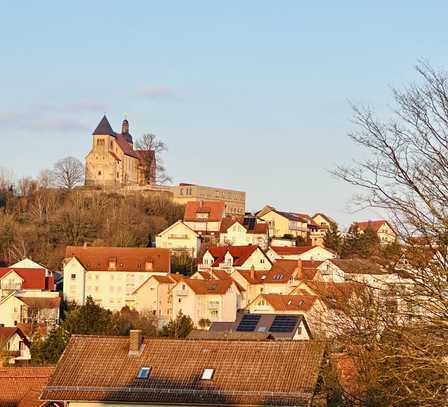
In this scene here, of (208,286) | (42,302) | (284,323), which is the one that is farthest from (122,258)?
(284,323)

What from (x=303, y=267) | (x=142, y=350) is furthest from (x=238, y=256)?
(x=142, y=350)

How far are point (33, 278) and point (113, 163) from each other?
45876mm

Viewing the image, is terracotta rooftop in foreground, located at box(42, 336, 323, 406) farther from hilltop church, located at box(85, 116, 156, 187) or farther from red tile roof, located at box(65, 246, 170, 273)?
hilltop church, located at box(85, 116, 156, 187)

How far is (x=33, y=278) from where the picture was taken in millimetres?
81375

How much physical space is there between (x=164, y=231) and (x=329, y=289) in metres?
84.5

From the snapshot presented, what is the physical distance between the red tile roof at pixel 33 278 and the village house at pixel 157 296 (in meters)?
6.59

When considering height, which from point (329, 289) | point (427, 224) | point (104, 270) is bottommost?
point (104, 270)

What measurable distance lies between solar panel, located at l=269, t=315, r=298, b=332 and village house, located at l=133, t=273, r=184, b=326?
20.7 meters

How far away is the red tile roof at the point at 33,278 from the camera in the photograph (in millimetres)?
80562

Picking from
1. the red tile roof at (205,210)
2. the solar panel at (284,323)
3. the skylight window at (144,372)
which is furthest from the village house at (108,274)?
the skylight window at (144,372)

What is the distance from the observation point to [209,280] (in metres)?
78.4

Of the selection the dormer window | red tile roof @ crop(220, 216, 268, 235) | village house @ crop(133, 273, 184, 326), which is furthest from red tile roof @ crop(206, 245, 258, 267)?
red tile roof @ crop(220, 216, 268, 235)

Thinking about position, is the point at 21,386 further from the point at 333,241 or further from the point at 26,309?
the point at 333,241

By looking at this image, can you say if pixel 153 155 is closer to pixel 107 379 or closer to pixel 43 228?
pixel 43 228
